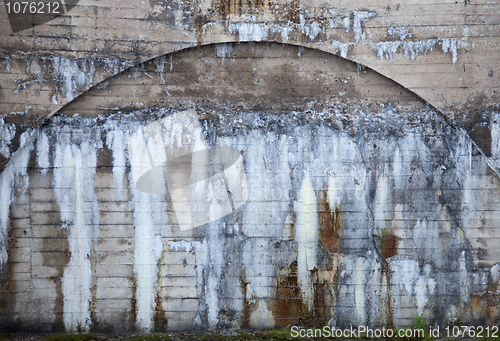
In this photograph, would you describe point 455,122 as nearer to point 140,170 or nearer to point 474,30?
point 474,30

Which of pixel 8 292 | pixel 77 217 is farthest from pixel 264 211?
pixel 8 292

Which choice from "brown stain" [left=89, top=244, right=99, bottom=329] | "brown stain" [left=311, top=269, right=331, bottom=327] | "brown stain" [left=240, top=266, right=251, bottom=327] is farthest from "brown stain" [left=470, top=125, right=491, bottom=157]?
"brown stain" [left=89, top=244, right=99, bottom=329]

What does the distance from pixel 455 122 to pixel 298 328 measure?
8.18 ft

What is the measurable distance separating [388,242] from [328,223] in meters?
0.61

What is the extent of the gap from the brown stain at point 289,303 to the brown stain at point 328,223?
398mm

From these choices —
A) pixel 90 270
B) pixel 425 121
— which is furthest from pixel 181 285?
pixel 425 121

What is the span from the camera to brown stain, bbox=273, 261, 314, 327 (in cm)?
343

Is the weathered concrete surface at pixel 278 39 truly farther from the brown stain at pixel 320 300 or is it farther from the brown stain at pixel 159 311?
the brown stain at pixel 320 300

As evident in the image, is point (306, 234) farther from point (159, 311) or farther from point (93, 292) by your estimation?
point (93, 292)

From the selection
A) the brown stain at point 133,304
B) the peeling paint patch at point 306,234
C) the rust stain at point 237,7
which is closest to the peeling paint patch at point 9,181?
the brown stain at point 133,304

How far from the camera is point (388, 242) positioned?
3404mm

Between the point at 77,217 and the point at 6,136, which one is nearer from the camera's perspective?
the point at 6,136

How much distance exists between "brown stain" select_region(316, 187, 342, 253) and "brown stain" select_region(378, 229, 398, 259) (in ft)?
1.32

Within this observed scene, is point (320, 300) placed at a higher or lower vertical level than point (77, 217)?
lower
